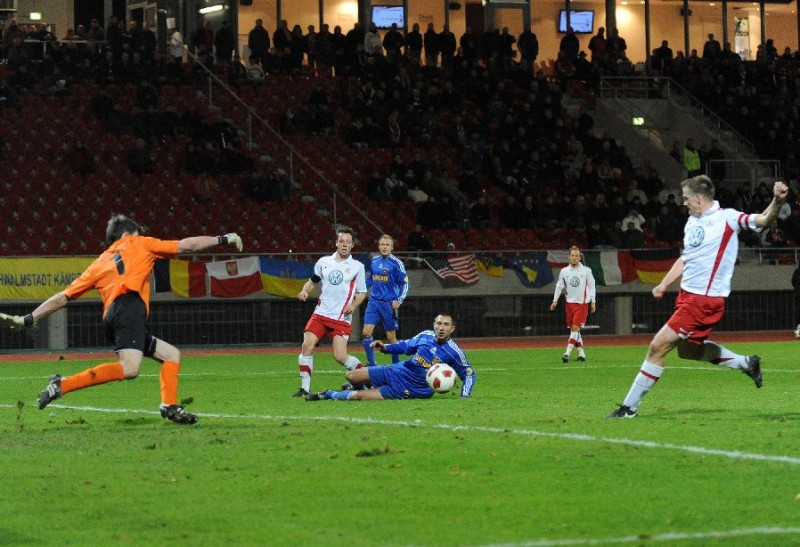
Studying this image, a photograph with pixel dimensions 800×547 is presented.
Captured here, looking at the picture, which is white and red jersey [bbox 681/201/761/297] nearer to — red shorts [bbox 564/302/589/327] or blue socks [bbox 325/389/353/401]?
blue socks [bbox 325/389/353/401]

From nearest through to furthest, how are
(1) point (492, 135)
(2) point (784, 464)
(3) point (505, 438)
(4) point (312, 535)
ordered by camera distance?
1. (4) point (312, 535)
2. (2) point (784, 464)
3. (3) point (505, 438)
4. (1) point (492, 135)

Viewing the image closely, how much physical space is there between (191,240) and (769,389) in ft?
27.3

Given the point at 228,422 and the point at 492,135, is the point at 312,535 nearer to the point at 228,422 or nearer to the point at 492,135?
the point at 228,422

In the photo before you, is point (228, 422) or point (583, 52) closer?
point (228, 422)

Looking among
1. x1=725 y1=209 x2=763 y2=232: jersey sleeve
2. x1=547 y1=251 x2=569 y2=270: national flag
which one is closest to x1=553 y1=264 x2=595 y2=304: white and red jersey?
x1=547 y1=251 x2=569 y2=270: national flag

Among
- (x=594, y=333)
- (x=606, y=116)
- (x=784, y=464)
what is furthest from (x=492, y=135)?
(x=784, y=464)

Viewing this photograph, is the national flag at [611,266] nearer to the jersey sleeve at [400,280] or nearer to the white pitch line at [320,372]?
the white pitch line at [320,372]

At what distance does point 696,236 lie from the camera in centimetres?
1241

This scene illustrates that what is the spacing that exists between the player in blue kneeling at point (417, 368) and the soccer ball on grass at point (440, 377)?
154 millimetres

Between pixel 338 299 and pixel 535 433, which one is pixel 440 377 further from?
pixel 535 433

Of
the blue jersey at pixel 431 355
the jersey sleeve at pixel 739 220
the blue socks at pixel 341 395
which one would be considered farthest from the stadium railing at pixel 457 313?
the jersey sleeve at pixel 739 220

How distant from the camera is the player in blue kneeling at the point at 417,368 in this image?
15164 mm

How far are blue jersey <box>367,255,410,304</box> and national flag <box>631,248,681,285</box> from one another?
1326 cm

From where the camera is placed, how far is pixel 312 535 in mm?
7004
